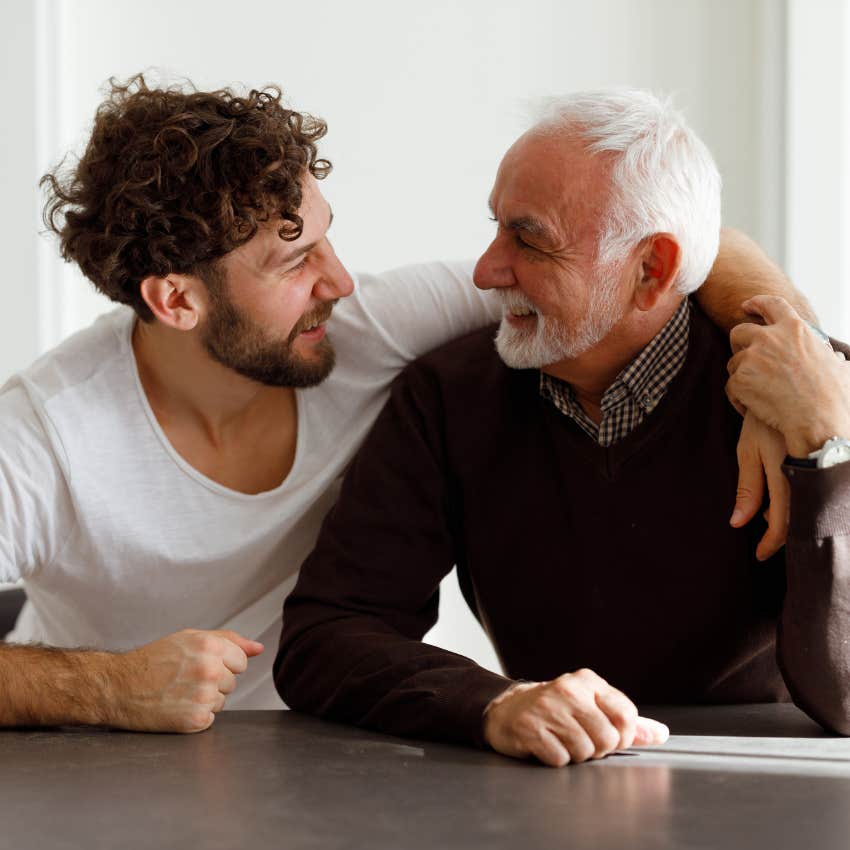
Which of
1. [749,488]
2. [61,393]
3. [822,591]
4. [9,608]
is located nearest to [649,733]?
[822,591]

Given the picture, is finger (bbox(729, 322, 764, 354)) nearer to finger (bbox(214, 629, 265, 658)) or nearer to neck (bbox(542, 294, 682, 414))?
neck (bbox(542, 294, 682, 414))

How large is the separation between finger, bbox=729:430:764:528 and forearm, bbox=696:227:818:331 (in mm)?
265

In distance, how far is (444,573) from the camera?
6.53 feet

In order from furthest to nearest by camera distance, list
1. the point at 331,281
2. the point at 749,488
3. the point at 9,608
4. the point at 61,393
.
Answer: the point at 9,608 → the point at 331,281 → the point at 61,393 → the point at 749,488

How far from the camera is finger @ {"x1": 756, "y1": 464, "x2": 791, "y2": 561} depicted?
1662 millimetres

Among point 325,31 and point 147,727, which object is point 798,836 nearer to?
point 147,727

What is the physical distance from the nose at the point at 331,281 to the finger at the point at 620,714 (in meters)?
0.95

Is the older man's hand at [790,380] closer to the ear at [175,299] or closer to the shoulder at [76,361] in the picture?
the ear at [175,299]

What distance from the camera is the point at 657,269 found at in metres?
1.92

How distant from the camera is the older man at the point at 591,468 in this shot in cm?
187

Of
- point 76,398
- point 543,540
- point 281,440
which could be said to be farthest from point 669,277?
point 76,398

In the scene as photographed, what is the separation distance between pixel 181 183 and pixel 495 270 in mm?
562

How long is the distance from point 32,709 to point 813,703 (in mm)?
1014

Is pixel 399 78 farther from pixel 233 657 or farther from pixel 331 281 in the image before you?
pixel 233 657
